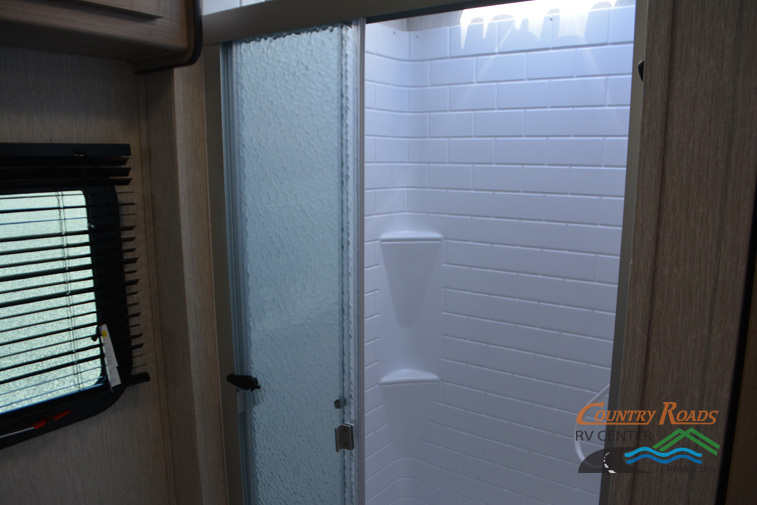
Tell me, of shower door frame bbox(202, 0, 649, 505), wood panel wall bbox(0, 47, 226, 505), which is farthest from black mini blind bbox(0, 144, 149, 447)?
shower door frame bbox(202, 0, 649, 505)

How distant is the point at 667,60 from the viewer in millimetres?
699

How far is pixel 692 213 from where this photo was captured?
2.33 ft

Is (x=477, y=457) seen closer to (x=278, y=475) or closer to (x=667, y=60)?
(x=278, y=475)

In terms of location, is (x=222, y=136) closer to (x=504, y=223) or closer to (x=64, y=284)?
(x=64, y=284)

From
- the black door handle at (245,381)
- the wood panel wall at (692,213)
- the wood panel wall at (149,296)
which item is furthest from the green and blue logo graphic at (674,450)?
the wood panel wall at (149,296)

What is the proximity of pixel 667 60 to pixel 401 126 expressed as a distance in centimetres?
152

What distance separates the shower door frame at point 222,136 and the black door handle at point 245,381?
3 cm

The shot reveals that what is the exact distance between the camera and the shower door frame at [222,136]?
0.77m

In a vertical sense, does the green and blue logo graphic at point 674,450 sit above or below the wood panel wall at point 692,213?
below

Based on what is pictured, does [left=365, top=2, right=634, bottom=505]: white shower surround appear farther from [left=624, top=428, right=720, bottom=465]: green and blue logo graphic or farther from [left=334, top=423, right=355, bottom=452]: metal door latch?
[left=624, top=428, right=720, bottom=465]: green and blue logo graphic

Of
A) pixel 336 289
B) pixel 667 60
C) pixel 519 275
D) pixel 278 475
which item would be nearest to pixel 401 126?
pixel 519 275

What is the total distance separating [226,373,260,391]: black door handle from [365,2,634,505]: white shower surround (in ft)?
2.50

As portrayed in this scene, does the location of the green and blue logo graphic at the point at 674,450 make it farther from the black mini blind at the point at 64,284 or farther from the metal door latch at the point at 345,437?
the black mini blind at the point at 64,284

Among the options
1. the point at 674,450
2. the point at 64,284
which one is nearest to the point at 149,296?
the point at 64,284
